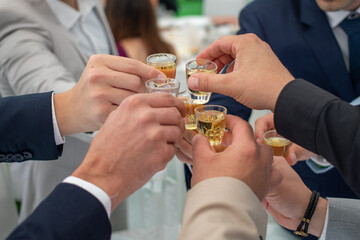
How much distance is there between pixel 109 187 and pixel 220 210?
303 millimetres

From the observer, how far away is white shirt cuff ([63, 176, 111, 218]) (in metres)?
0.90

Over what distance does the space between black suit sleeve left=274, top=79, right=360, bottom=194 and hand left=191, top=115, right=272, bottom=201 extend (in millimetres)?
112

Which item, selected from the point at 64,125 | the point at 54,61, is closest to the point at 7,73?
the point at 54,61

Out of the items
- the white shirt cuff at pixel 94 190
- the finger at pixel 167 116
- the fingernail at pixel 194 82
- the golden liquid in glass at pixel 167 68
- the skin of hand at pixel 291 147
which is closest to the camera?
the white shirt cuff at pixel 94 190

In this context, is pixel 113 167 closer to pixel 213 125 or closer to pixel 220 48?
pixel 213 125

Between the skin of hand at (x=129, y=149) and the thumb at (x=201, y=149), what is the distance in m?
0.07

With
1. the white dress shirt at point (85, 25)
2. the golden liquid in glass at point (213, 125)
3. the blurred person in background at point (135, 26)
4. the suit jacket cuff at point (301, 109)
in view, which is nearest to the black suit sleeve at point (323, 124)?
the suit jacket cuff at point (301, 109)

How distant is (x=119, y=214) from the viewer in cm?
212

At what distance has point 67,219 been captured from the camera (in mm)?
842

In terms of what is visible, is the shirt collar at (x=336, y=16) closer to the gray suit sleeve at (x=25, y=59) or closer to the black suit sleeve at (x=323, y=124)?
the black suit sleeve at (x=323, y=124)

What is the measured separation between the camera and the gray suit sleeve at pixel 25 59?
1.65 m

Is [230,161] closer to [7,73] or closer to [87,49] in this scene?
[7,73]

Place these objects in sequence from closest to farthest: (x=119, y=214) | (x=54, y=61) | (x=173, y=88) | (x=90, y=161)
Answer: (x=90, y=161), (x=173, y=88), (x=54, y=61), (x=119, y=214)

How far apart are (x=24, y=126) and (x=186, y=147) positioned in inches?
26.2
